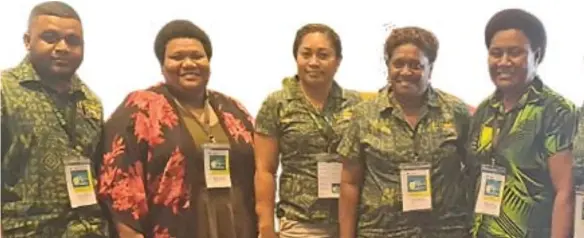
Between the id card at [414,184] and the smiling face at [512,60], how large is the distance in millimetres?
340

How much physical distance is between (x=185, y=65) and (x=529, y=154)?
1008mm

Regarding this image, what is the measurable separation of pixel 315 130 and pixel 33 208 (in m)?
0.81

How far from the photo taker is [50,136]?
225cm

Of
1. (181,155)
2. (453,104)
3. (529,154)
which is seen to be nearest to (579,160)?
(529,154)

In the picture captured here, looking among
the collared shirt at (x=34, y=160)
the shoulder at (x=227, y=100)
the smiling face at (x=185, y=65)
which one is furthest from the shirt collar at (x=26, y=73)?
the shoulder at (x=227, y=100)

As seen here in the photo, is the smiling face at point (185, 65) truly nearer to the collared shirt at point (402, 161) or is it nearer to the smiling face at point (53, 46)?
the smiling face at point (53, 46)

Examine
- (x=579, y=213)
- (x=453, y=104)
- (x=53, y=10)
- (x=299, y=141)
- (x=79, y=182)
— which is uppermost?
(x=53, y=10)

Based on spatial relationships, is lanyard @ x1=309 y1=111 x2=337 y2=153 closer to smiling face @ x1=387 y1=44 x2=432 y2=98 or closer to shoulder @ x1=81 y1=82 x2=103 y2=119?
smiling face @ x1=387 y1=44 x2=432 y2=98

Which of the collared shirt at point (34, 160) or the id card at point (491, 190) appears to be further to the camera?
the id card at point (491, 190)

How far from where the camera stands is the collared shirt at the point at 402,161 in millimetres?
2383

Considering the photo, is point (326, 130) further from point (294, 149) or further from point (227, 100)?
point (227, 100)

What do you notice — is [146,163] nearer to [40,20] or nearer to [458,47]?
[40,20]

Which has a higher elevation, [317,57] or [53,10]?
[53,10]

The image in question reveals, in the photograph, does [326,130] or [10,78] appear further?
[326,130]
